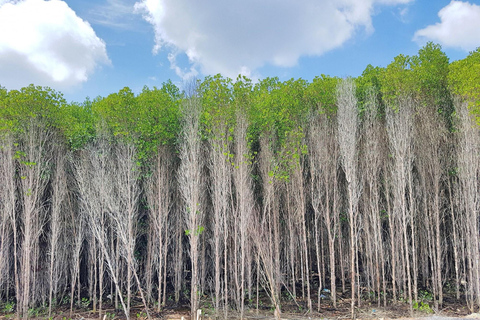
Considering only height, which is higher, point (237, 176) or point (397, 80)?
point (397, 80)

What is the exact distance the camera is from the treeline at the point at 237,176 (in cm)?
1498

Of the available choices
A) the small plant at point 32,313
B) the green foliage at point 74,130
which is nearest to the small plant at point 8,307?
the small plant at point 32,313

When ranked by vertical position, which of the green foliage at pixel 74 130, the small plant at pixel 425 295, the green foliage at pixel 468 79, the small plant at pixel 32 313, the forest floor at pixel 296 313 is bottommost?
the forest floor at pixel 296 313

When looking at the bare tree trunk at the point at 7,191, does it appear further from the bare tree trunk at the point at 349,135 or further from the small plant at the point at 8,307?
the bare tree trunk at the point at 349,135

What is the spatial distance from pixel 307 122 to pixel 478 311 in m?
11.7

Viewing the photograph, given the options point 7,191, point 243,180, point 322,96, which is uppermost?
point 322,96

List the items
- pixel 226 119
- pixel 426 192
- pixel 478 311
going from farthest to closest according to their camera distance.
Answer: pixel 426 192, pixel 226 119, pixel 478 311

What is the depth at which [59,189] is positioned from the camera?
1565cm

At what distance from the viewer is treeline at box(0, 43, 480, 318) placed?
14977mm

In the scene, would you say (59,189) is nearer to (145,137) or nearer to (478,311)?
(145,137)

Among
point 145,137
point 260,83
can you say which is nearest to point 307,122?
point 260,83

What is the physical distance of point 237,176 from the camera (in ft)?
49.1

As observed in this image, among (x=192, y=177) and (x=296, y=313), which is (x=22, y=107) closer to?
(x=192, y=177)

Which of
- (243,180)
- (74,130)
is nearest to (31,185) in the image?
(74,130)
